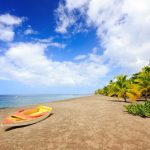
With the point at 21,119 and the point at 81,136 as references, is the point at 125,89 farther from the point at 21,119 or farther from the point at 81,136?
the point at 81,136

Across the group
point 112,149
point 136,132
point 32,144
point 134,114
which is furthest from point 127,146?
point 134,114


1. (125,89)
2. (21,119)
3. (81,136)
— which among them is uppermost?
(125,89)

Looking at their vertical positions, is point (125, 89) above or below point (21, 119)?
above

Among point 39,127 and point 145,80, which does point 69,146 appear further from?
point 145,80

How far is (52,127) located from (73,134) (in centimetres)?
232

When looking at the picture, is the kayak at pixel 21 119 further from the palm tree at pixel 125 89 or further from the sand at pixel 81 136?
the palm tree at pixel 125 89

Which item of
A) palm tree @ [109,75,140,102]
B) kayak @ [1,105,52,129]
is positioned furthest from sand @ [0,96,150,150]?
palm tree @ [109,75,140,102]

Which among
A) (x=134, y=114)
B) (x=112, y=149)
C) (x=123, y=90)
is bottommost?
(x=112, y=149)

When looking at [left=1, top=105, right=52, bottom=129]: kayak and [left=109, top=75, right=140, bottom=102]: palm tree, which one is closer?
[left=1, top=105, right=52, bottom=129]: kayak

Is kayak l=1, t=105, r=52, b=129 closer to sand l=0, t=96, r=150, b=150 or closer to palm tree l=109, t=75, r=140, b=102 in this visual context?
sand l=0, t=96, r=150, b=150

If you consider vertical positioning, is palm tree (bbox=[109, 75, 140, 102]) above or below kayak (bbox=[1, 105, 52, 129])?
above

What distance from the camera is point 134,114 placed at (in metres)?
16.8

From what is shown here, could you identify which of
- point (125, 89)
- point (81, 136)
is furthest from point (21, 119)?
point (125, 89)

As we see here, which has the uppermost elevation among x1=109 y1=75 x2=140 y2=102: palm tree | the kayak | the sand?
x1=109 y1=75 x2=140 y2=102: palm tree
